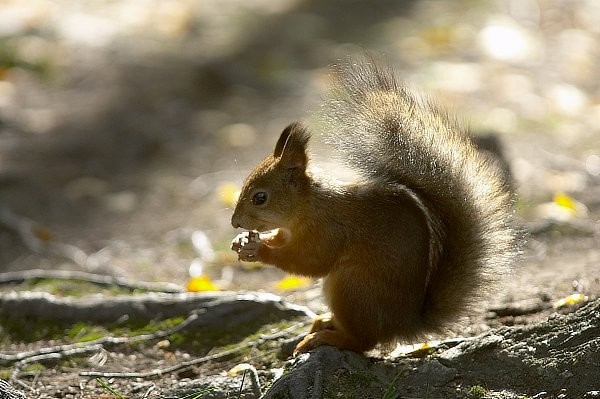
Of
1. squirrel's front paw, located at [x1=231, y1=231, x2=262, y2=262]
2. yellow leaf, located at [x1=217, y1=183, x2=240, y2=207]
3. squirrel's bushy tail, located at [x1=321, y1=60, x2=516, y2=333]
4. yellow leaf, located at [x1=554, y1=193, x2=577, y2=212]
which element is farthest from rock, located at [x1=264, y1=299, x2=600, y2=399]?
yellow leaf, located at [x1=217, y1=183, x2=240, y2=207]

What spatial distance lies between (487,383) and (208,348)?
87 cm

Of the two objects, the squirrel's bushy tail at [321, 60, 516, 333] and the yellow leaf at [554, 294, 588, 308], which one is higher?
the squirrel's bushy tail at [321, 60, 516, 333]

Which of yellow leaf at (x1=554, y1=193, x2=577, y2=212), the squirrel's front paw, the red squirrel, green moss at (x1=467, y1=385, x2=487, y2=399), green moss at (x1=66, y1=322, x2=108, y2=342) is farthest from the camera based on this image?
yellow leaf at (x1=554, y1=193, x2=577, y2=212)

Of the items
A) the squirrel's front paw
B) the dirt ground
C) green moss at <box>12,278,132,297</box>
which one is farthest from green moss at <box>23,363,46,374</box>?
the squirrel's front paw

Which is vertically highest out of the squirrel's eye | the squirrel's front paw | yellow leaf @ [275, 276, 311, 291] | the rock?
the squirrel's eye

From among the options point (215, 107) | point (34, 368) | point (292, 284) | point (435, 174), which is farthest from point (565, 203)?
point (215, 107)

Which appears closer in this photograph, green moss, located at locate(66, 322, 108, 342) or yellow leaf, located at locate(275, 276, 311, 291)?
green moss, located at locate(66, 322, 108, 342)

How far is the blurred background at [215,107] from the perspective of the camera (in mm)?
3965

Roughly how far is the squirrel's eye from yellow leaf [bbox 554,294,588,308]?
2.99 ft

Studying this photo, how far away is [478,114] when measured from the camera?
535 centimetres

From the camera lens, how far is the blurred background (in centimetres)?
396

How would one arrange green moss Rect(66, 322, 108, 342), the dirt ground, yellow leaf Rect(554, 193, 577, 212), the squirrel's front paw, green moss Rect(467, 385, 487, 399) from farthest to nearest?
1. yellow leaf Rect(554, 193, 577, 212)
2. the dirt ground
3. green moss Rect(66, 322, 108, 342)
4. the squirrel's front paw
5. green moss Rect(467, 385, 487, 399)

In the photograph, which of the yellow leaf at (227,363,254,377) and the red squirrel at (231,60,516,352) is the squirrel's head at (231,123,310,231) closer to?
the red squirrel at (231,60,516,352)

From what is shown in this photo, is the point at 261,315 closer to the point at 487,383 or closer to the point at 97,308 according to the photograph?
the point at 97,308
